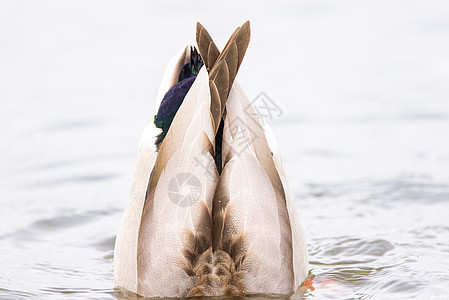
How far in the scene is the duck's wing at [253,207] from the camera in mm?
3980

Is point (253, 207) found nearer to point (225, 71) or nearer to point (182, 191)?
point (182, 191)


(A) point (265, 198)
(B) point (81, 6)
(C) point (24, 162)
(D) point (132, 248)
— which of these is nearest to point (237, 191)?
(A) point (265, 198)

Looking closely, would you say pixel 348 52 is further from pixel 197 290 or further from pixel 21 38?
pixel 197 290

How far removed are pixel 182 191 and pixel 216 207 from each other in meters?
0.20

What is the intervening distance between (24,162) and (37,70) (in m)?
2.23

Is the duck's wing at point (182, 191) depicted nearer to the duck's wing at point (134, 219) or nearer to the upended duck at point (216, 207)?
the upended duck at point (216, 207)

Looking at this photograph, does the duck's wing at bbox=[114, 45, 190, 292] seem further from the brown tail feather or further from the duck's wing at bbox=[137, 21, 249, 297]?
the brown tail feather

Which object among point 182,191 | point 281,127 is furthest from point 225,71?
point 281,127

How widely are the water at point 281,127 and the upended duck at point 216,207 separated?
2.27ft

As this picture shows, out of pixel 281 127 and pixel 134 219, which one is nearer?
pixel 134 219

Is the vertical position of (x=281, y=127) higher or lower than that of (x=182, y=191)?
higher

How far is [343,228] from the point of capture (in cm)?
602

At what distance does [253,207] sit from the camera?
3986mm

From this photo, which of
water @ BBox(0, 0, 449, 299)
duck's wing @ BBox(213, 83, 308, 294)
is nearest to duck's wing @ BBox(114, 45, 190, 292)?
water @ BBox(0, 0, 449, 299)
